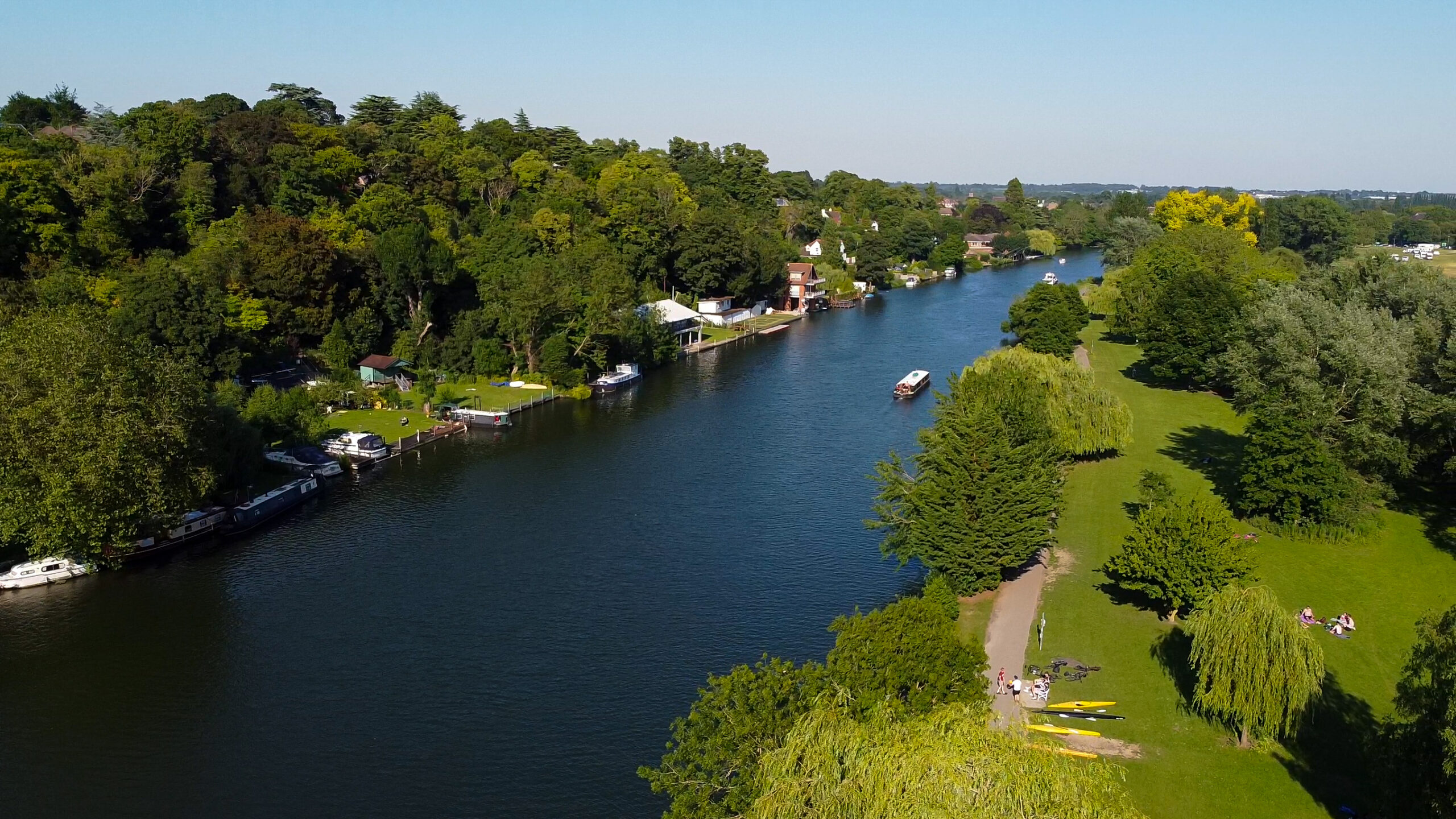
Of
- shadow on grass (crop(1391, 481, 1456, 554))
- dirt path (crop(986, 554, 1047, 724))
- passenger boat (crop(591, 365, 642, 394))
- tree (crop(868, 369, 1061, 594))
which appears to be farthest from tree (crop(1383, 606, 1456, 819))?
passenger boat (crop(591, 365, 642, 394))

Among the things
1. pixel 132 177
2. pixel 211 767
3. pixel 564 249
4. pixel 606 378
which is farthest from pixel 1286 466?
pixel 132 177

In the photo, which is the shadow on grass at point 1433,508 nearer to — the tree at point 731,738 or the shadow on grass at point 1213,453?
the shadow on grass at point 1213,453

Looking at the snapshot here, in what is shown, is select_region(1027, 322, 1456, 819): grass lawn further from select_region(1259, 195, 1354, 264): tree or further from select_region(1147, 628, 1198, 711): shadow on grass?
select_region(1259, 195, 1354, 264): tree

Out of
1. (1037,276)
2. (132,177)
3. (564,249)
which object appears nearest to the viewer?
(132,177)

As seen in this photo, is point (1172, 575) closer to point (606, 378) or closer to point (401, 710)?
point (401, 710)

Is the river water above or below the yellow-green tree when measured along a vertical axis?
below

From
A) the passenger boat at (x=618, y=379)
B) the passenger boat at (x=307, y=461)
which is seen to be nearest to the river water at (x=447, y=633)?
the passenger boat at (x=307, y=461)

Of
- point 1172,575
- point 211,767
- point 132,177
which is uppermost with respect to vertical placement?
point 132,177
